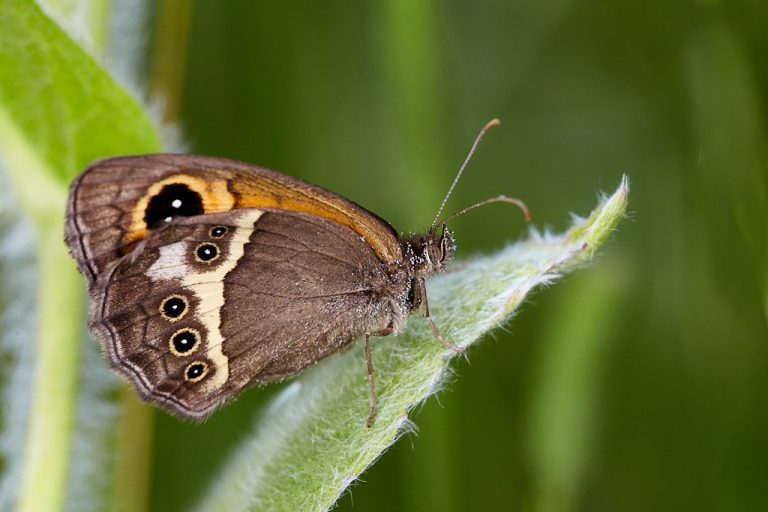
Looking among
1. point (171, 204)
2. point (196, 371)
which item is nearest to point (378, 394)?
point (196, 371)

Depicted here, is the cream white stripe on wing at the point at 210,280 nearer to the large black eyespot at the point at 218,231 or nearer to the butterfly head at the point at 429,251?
the large black eyespot at the point at 218,231

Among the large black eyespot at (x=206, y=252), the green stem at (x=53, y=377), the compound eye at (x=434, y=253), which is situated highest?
the compound eye at (x=434, y=253)

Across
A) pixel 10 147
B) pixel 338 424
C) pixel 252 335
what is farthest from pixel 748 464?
pixel 10 147

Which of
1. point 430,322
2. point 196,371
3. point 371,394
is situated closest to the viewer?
point 371,394

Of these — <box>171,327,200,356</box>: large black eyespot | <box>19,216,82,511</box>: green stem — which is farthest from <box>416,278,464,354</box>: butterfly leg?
<box>19,216,82,511</box>: green stem

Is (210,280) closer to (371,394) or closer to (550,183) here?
(371,394)

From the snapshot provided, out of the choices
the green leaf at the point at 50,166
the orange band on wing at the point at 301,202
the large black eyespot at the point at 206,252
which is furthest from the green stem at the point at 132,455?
the orange band on wing at the point at 301,202
